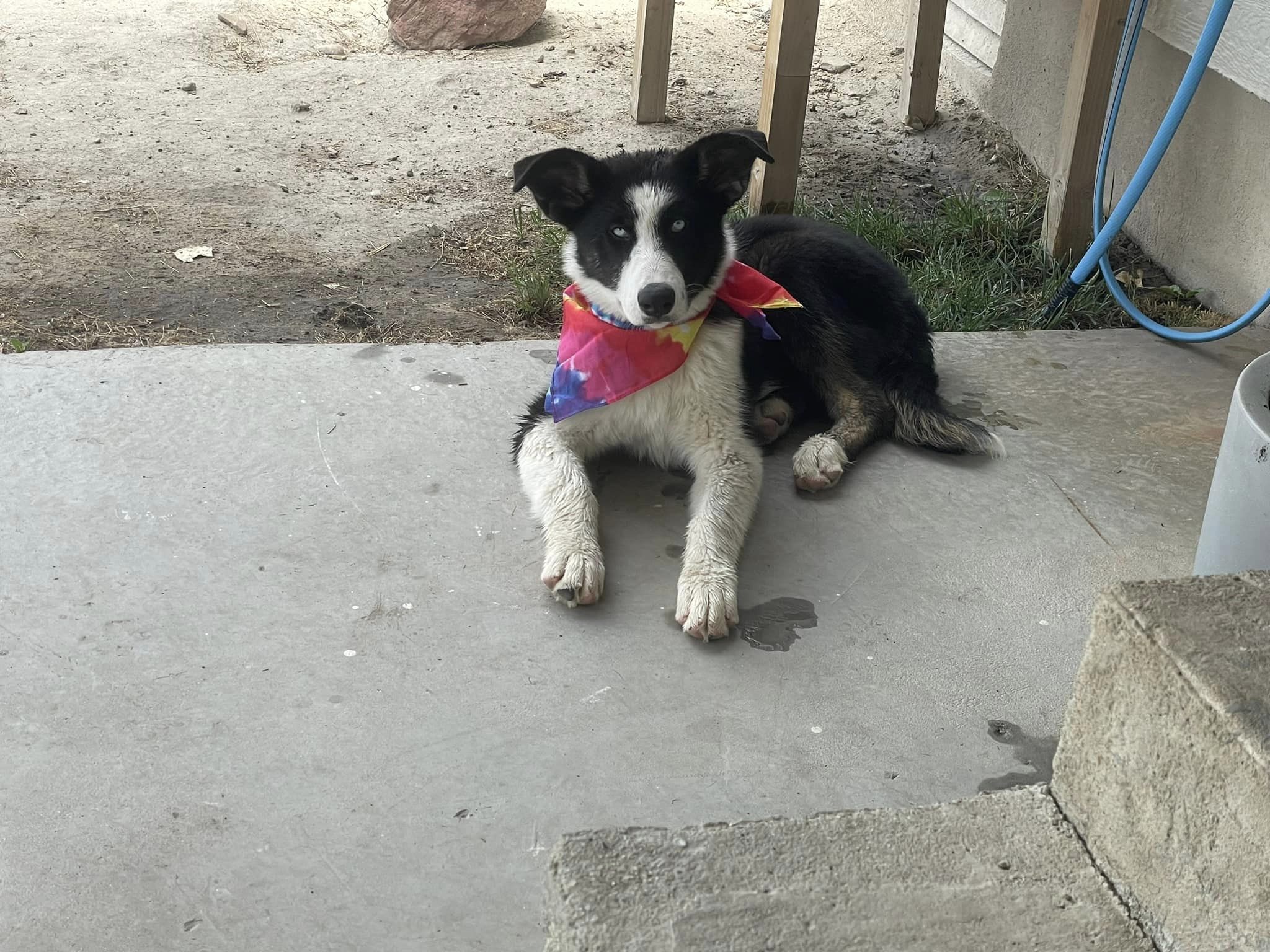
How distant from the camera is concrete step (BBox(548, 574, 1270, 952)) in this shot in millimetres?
1594

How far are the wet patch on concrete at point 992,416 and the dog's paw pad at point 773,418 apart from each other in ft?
1.73

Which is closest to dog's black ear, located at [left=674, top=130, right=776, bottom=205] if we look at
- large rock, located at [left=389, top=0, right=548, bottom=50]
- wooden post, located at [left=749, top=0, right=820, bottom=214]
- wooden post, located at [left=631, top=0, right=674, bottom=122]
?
wooden post, located at [left=749, top=0, right=820, bottom=214]

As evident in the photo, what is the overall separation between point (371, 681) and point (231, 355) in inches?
67.3

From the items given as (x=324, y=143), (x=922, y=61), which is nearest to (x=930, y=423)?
(x=922, y=61)

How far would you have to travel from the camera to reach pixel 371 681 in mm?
2477

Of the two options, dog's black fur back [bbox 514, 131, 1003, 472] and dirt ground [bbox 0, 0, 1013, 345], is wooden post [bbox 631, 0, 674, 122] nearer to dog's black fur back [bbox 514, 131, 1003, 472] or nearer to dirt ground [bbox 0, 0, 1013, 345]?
dirt ground [bbox 0, 0, 1013, 345]

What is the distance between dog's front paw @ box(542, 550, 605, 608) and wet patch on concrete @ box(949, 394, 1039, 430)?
1476 mm

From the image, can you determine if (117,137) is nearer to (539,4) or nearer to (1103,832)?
(539,4)

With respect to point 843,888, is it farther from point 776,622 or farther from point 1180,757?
point 776,622

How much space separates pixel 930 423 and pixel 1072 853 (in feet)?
5.69

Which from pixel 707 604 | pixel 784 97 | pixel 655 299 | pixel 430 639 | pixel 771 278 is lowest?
pixel 430 639

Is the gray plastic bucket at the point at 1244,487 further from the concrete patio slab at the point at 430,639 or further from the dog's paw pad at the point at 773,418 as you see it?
the dog's paw pad at the point at 773,418

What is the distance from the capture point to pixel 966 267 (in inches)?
191

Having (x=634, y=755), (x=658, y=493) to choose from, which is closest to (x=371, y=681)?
(x=634, y=755)
